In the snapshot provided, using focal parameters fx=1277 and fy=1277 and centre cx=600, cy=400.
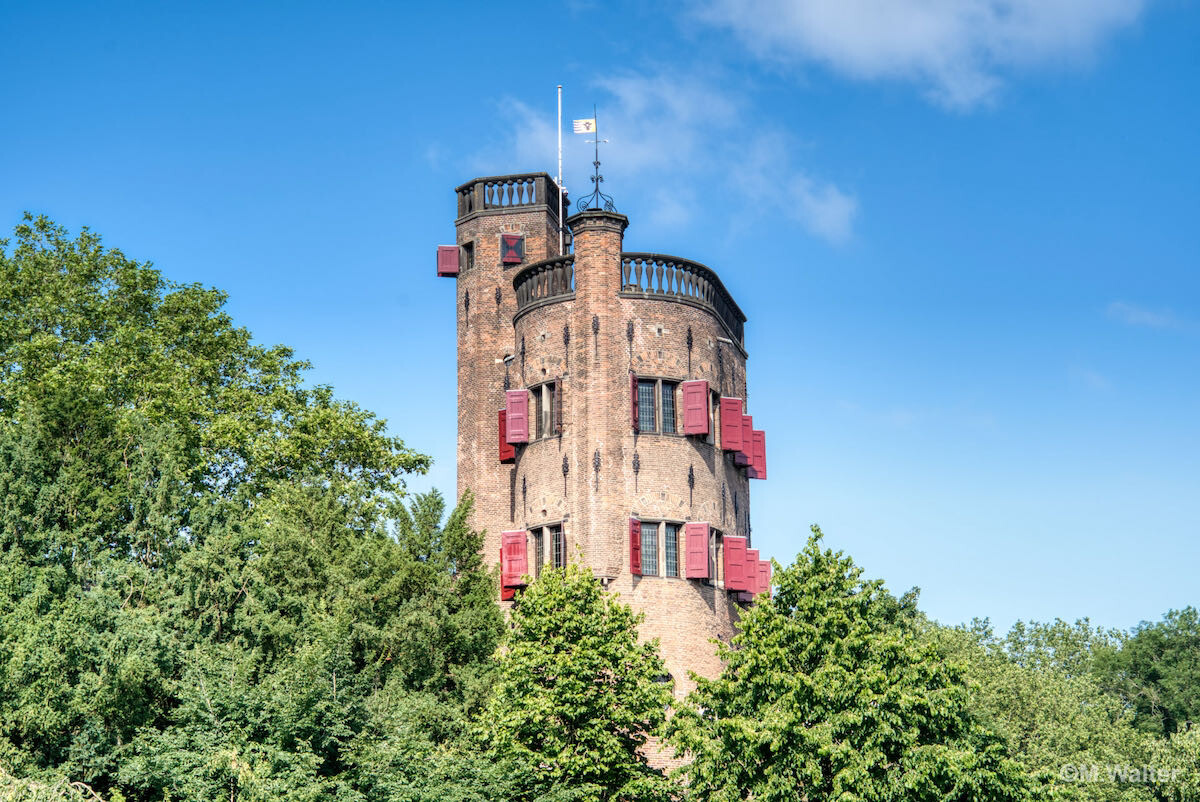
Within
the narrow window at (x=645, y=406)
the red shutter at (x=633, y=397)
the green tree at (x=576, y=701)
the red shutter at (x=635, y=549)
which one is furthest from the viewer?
the narrow window at (x=645, y=406)

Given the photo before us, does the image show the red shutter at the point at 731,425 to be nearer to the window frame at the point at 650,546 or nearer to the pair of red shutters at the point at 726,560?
the pair of red shutters at the point at 726,560

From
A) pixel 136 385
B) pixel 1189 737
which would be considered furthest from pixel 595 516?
pixel 1189 737

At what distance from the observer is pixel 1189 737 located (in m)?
49.9

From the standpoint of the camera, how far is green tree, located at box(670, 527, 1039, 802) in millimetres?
29547

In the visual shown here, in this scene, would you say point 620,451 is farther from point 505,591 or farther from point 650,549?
point 505,591

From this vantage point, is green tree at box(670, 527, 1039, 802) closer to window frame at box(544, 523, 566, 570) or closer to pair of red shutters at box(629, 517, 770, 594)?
pair of red shutters at box(629, 517, 770, 594)

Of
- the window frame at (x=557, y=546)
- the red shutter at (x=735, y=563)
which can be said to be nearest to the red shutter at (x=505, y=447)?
the window frame at (x=557, y=546)

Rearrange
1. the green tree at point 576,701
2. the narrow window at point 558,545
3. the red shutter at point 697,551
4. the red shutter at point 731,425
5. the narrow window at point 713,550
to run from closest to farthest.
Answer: the green tree at point 576,701
the red shutter at point 697,551
the narrow window at point 558,545
the narrow window at point 713,550
the red shutter at point 731,425

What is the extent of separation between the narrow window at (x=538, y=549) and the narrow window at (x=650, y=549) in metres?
3.41

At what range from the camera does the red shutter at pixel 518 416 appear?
43.2 meters

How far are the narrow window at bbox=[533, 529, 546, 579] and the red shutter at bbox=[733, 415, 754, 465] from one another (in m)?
7.39

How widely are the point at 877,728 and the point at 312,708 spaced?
1319 cm

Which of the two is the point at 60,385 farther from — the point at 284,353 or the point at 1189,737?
the point at 1189,737

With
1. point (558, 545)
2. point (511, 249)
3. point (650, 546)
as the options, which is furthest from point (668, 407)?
point (511, 249)
